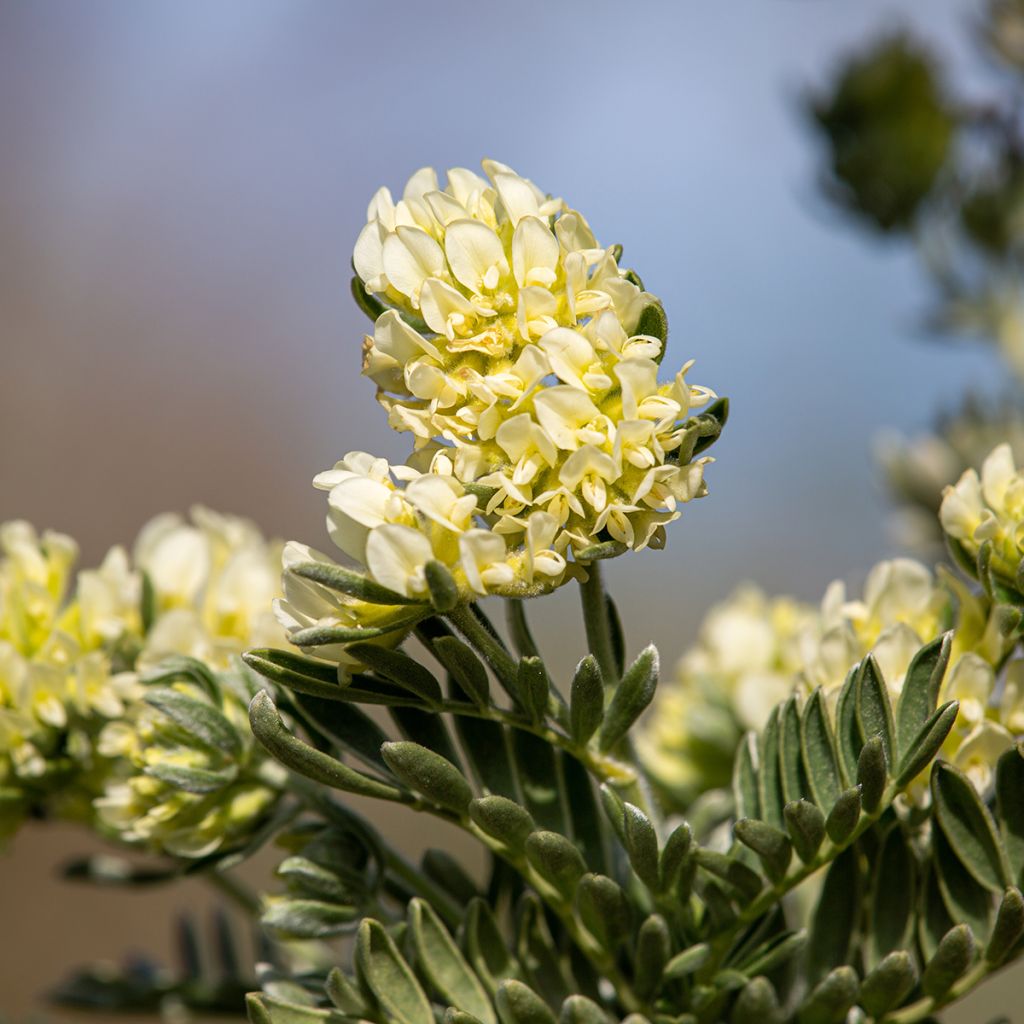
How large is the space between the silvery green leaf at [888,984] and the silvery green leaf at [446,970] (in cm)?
20

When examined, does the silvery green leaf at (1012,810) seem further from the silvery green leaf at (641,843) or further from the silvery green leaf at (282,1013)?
the silvery green leaf at (282,1013)

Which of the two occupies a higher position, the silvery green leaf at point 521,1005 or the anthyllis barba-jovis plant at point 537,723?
the anthyllis barba-jovis plant at point 537,723

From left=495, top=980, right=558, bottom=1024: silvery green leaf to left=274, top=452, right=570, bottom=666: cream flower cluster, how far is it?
18 cm

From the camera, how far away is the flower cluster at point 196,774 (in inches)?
28.4

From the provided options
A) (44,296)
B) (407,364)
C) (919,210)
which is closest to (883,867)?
(407,364)

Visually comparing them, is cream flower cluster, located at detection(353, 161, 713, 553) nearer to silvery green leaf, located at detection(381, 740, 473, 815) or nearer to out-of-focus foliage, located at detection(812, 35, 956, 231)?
silvery green leaf, located at detection(381, 740, 473, 815)

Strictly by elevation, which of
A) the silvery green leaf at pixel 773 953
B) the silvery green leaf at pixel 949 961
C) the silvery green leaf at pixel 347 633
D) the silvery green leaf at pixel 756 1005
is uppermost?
the silvery green leaf at pixel 347 633

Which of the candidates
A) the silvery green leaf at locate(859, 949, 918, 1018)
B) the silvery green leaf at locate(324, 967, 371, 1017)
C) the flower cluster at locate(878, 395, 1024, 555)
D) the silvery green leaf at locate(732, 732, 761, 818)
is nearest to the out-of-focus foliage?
the flower cluster at locate(878, 395, 1024, 555)

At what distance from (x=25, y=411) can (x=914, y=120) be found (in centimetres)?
517

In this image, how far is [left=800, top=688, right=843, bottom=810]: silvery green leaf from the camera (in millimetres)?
653

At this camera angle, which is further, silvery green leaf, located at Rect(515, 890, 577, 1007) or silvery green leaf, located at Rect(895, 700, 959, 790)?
silvery green leaf, located at Rect(515, 890, 577, 1007)

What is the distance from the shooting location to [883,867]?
0.70 metres

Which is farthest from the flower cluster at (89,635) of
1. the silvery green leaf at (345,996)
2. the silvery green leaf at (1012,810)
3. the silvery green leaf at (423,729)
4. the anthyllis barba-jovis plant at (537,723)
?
the silvery green leaf at (1012,810)

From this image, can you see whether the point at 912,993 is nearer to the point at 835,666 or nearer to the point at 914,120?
the point at 835,666
